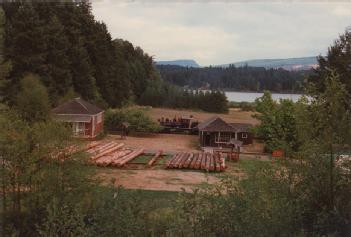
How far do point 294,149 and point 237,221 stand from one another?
72.5 inches

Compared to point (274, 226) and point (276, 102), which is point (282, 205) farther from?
point (276, 102)

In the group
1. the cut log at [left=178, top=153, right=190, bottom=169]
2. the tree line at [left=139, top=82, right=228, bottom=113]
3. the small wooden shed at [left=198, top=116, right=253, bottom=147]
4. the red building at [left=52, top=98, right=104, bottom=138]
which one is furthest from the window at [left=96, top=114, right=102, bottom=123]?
the tree line at [left=139, top=82, right=228, bottom=113]

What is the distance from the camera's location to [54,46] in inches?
1205

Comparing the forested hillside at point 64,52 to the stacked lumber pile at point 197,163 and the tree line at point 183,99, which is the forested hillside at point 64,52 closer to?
the tree line at point 183,99

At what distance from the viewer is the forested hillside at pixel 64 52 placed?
29.1m

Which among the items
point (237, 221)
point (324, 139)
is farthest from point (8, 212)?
point (324, 139)

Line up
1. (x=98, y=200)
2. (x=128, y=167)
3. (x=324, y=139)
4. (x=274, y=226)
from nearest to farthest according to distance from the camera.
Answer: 1. (x=274, y=226)
2. (x=324, y=139)
3. (x=98, y=200)
4. (x=128, y=167)

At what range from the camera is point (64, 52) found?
1228 inches

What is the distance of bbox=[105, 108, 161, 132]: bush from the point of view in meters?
29.9

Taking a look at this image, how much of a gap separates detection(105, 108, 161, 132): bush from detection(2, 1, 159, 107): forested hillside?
10.2 feet

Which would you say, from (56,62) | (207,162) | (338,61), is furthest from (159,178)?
(56,62)

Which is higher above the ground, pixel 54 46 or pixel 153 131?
pixel 54 46

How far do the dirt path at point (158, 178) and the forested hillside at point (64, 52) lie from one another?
1313cm

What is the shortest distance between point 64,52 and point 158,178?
17.5m
